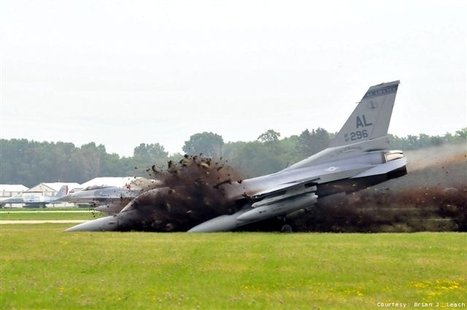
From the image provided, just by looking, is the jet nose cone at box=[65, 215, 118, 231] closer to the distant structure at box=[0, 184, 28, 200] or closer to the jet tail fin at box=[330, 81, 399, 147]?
the jet tail fin at box=[330, 81, 399, 147]

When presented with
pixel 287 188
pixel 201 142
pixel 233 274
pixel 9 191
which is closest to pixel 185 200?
pixel 287 188

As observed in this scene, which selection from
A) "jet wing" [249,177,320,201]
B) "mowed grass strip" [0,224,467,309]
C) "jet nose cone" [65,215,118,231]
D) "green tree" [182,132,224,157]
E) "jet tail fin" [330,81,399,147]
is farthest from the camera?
"green tree" [182,132,224,157]

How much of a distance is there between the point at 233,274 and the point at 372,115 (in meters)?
16.7

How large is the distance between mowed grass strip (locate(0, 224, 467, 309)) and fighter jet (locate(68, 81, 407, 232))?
7.15m

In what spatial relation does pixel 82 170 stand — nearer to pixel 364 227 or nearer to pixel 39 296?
pixel 364 227

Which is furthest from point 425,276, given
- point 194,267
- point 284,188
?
point 284,188

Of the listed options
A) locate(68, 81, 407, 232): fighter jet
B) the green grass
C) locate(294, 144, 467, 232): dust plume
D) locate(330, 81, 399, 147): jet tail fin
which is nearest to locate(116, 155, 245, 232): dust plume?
locate(68, 81, 407, 232): fighter jet

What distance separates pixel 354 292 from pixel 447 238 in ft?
34.1

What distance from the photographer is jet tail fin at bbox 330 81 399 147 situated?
100 ft

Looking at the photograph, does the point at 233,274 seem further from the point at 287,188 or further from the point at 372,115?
the point at 372,115

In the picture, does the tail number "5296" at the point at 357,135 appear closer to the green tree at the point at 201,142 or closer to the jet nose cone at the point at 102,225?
the jet nose cone at the point at 102,225

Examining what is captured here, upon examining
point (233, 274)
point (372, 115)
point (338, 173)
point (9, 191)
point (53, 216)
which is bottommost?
point (233, 274)

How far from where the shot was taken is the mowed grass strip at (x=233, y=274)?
509 inches

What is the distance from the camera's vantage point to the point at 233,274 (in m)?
15.8
